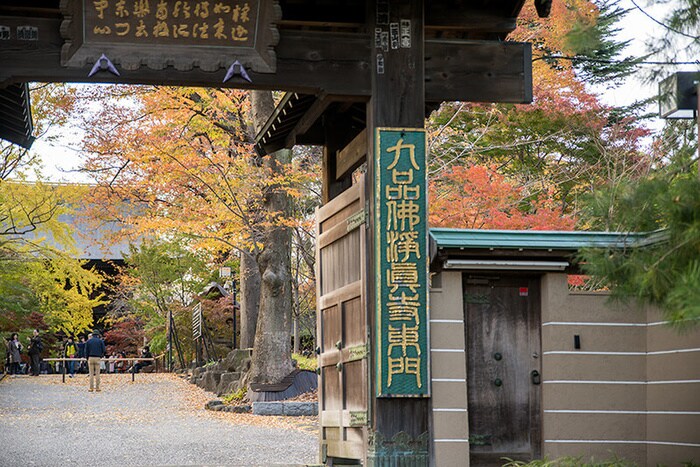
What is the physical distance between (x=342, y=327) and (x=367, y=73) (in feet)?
8.88

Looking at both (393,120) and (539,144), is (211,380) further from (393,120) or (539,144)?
(393,120)

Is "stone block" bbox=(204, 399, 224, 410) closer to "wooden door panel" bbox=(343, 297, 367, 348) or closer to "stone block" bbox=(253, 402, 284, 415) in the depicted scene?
"stone block" bbox=(253, 402, 284, 415)

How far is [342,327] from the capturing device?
10062mm

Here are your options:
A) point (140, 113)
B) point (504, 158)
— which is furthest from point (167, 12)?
point (504, 158)

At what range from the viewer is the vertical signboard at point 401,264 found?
882cm

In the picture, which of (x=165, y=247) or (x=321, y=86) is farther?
(x=165, y=247)

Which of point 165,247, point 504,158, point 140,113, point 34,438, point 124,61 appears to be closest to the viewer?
point 124,61

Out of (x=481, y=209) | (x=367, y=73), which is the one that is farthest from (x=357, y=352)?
(x=481, y=209)

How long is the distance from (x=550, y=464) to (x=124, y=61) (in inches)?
211

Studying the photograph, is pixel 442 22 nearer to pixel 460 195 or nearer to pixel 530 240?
pixel 530 240

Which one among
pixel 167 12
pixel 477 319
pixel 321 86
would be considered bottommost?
pixel 477 319

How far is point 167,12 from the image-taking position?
28.5ft

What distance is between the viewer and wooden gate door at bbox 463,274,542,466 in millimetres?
9500

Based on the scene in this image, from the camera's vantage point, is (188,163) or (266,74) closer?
(266,74)
